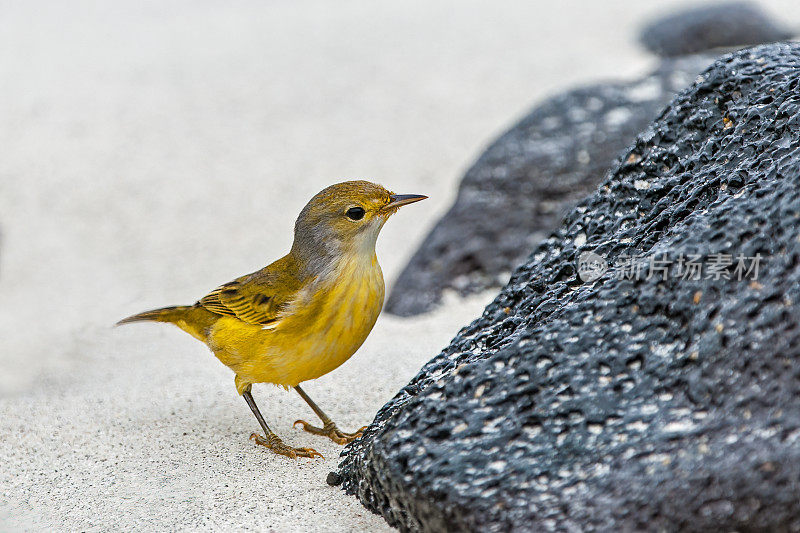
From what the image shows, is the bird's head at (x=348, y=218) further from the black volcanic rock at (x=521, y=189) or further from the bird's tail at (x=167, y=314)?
the black volcanic rock at (x=521, y=189)

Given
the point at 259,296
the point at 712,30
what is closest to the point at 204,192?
the point at 259,296

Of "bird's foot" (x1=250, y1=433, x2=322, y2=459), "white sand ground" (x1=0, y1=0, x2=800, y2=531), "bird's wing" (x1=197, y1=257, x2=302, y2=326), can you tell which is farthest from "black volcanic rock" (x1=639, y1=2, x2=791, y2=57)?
"bird's foot" (x1=250, y1=433, x2=322, y2=459)

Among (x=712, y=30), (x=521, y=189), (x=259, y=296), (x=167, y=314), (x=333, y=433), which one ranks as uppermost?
(x=712, y=30)

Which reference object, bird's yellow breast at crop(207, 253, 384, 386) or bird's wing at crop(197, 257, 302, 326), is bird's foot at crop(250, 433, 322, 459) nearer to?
bird's yellow breast at crop(207, 253, 384, 386)

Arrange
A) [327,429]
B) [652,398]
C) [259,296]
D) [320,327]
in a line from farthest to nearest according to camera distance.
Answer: [327,429] < [259,296] < [320,327] < [652,398]

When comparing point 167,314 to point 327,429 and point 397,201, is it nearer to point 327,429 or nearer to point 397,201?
point 327,429

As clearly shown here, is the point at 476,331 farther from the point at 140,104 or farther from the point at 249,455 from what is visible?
the point at 140,104
